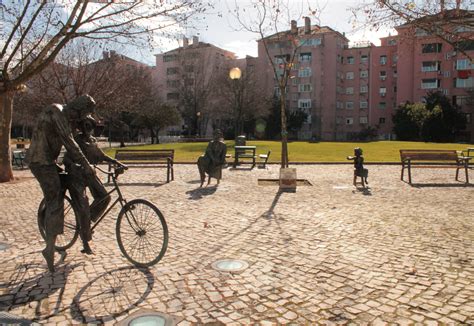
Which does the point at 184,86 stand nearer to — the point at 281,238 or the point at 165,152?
the point at 165,152

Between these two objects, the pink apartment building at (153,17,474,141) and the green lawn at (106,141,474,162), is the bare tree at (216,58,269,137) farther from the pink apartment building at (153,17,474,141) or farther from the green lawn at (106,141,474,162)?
the green lawn at (106,141,474,162)

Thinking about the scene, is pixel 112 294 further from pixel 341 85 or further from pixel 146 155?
pixel 341 85

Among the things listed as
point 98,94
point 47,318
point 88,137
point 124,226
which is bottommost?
point 47,318

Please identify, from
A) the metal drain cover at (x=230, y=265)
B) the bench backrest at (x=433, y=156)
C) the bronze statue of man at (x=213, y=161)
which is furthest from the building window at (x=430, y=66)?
the metal drain cover at (x=230, y=265)

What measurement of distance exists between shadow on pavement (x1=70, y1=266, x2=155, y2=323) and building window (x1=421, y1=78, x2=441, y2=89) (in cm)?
6979

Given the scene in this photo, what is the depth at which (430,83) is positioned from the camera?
214 ft

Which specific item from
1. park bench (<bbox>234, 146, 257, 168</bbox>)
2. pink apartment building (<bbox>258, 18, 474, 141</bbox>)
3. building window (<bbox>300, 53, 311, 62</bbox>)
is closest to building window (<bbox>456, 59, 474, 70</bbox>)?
pink apartment building (<bbox>258, 18, 474, 141</bbox>)

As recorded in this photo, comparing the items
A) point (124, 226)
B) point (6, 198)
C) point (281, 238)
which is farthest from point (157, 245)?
point (6, 198)

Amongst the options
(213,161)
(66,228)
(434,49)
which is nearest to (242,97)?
(434,49)

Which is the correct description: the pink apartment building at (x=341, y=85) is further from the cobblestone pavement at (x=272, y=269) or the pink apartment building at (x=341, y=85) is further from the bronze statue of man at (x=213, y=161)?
the cobblestone pavement at (x=272, y=269)

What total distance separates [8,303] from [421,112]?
2259 inches

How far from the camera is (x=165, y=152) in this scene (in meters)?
14.0

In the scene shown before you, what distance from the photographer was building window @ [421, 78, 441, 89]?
64.9m

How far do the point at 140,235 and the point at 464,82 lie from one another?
231 feet
